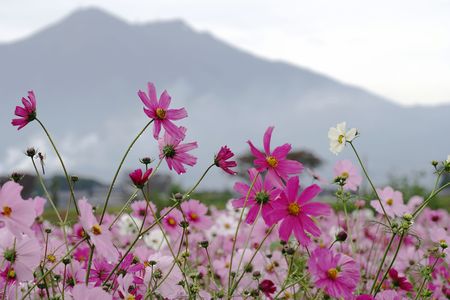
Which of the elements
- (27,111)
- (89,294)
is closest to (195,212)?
(27,111)

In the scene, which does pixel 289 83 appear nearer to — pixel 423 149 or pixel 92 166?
pixel 423 149

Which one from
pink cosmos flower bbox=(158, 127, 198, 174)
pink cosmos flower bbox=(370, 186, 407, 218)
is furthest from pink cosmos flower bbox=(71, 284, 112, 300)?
pink cosmos flower bbox=(370, 186, 407, 218)

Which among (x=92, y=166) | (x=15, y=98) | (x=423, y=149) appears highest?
(x=423, y=149)

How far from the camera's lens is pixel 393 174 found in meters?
7.94

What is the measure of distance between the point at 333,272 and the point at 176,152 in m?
0.41

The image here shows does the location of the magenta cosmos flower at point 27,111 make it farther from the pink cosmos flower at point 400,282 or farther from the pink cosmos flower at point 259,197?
the pink cosmos flower at point 400,282

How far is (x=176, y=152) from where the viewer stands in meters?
1.39

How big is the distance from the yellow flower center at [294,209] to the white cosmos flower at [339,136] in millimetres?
403

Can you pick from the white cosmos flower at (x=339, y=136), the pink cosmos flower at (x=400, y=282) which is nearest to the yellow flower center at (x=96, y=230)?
the white cosmos flower at (x=339, y=136)

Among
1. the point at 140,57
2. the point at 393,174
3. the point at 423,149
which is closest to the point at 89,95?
the point at 140,57

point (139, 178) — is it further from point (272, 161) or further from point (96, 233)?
point (272, 161)

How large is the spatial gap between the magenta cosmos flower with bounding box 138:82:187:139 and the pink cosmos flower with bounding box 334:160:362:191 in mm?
877

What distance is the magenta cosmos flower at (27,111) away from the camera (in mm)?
1321

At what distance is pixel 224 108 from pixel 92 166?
1682 inches
